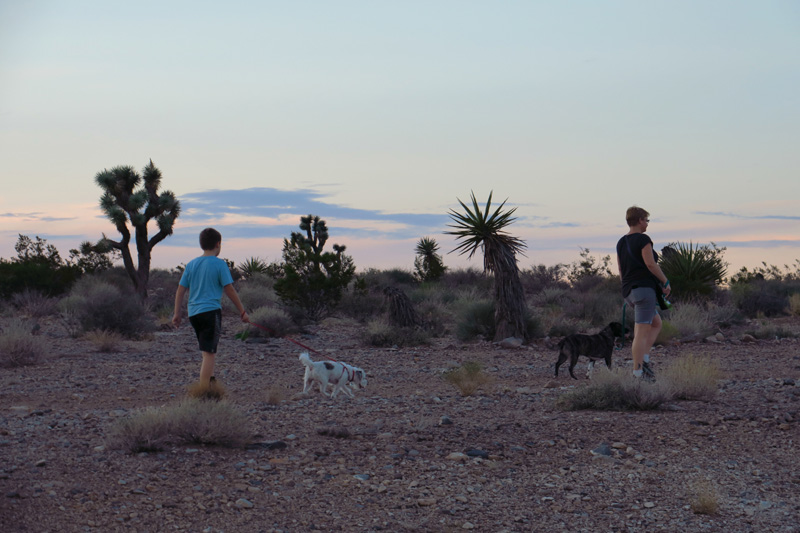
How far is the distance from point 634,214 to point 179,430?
17.8ft

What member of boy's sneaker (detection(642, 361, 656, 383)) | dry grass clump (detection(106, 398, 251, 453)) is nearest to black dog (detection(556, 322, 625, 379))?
boy's sneaker (detection(642, 361, 656, 383))

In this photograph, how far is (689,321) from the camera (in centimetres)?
1766

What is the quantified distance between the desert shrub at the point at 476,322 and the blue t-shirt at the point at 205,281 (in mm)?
9780

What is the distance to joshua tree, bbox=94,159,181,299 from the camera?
28.2 meters

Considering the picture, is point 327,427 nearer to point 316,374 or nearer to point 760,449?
point 316,374

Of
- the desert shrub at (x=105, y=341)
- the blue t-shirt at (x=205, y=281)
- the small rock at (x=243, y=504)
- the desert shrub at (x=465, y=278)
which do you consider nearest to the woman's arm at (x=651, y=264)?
the blue t-shirt at (x=205, y=281)

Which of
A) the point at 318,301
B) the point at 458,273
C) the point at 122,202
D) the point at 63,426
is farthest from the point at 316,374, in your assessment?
the point at 458,273

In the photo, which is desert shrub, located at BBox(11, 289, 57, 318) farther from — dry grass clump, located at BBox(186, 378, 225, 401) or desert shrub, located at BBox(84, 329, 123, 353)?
dry grass clump, located at BBox(186, 378, 225, 401)

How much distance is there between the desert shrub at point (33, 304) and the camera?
23828mm

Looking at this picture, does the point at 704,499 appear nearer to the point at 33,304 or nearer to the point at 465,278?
the point at 33,304

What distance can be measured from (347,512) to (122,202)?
85.6ft

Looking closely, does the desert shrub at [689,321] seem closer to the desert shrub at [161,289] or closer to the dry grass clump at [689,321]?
the dry grass clump at [689,321]

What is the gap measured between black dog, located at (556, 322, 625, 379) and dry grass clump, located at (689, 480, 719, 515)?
5463mm

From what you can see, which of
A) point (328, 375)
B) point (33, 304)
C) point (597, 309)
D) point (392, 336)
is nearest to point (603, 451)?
point (328, 375)
